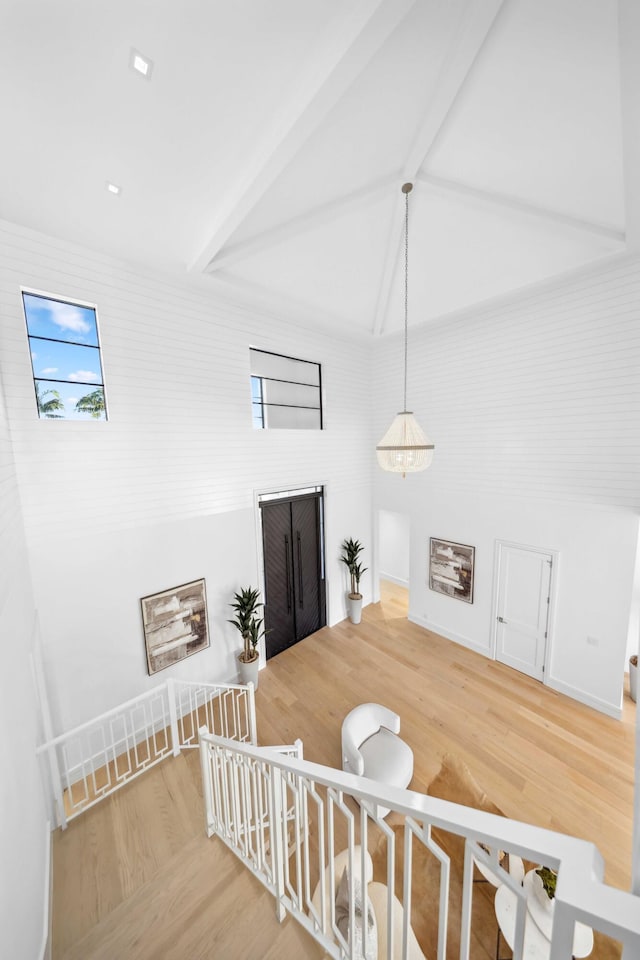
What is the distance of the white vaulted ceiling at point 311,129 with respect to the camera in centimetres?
189

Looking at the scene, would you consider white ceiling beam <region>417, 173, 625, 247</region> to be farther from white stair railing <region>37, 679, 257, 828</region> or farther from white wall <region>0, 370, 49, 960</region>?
white stair railing <region>37, 679, 257, 828</region>

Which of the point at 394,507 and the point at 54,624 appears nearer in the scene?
the point at 54,624

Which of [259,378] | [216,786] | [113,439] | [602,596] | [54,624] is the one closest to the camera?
[216,786]

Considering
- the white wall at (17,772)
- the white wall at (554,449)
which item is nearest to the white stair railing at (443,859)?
the white wall at (17,772)

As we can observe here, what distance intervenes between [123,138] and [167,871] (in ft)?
16.9

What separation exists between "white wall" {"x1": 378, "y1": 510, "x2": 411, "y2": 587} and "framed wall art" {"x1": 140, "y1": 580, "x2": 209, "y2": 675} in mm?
5079

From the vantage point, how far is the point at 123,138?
7.94 ft

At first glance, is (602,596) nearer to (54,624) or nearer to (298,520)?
(298,520)

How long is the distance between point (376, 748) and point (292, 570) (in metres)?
2.80

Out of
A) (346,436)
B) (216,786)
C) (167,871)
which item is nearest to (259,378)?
(346,436)

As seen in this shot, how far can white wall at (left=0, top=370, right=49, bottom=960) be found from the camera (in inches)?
62.2

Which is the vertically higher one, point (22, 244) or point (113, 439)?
point (22, 244)

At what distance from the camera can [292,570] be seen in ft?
19.4

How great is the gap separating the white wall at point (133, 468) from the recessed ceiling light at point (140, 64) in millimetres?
1985
